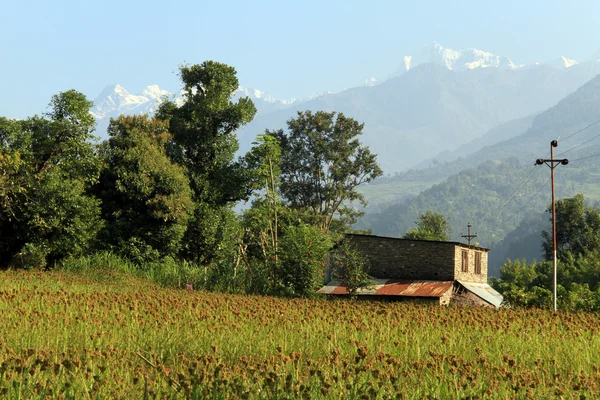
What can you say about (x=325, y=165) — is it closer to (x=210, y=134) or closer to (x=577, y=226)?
(x=210, y=134)

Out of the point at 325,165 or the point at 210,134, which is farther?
the point at 325,165

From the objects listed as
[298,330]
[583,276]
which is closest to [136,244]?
[298,330]

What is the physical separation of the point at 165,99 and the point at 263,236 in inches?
735

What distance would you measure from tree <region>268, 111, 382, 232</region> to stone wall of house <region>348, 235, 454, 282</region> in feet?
86.1

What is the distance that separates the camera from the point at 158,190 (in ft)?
119

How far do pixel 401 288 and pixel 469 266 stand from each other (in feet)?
23.5

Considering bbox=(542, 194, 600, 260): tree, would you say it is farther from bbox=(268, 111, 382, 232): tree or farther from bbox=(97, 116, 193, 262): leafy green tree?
bbox=(97, 116, 193, 262): leafy green tree

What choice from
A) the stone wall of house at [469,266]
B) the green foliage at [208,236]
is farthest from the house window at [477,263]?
the green foliage at [208,236]

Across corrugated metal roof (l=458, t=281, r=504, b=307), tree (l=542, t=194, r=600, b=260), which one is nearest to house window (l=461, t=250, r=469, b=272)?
corrugated metal roof (l=458, t=281, r=504, b=307)

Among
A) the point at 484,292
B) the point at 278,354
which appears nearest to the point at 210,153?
the point at 484,292

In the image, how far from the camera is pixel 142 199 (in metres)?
36.3

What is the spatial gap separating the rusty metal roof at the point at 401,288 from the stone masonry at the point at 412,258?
0.84 metres

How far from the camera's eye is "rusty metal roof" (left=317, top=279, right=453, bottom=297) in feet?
107

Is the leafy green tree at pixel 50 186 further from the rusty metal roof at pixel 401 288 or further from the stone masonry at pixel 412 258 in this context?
the stone masonry at pixel 412 258
